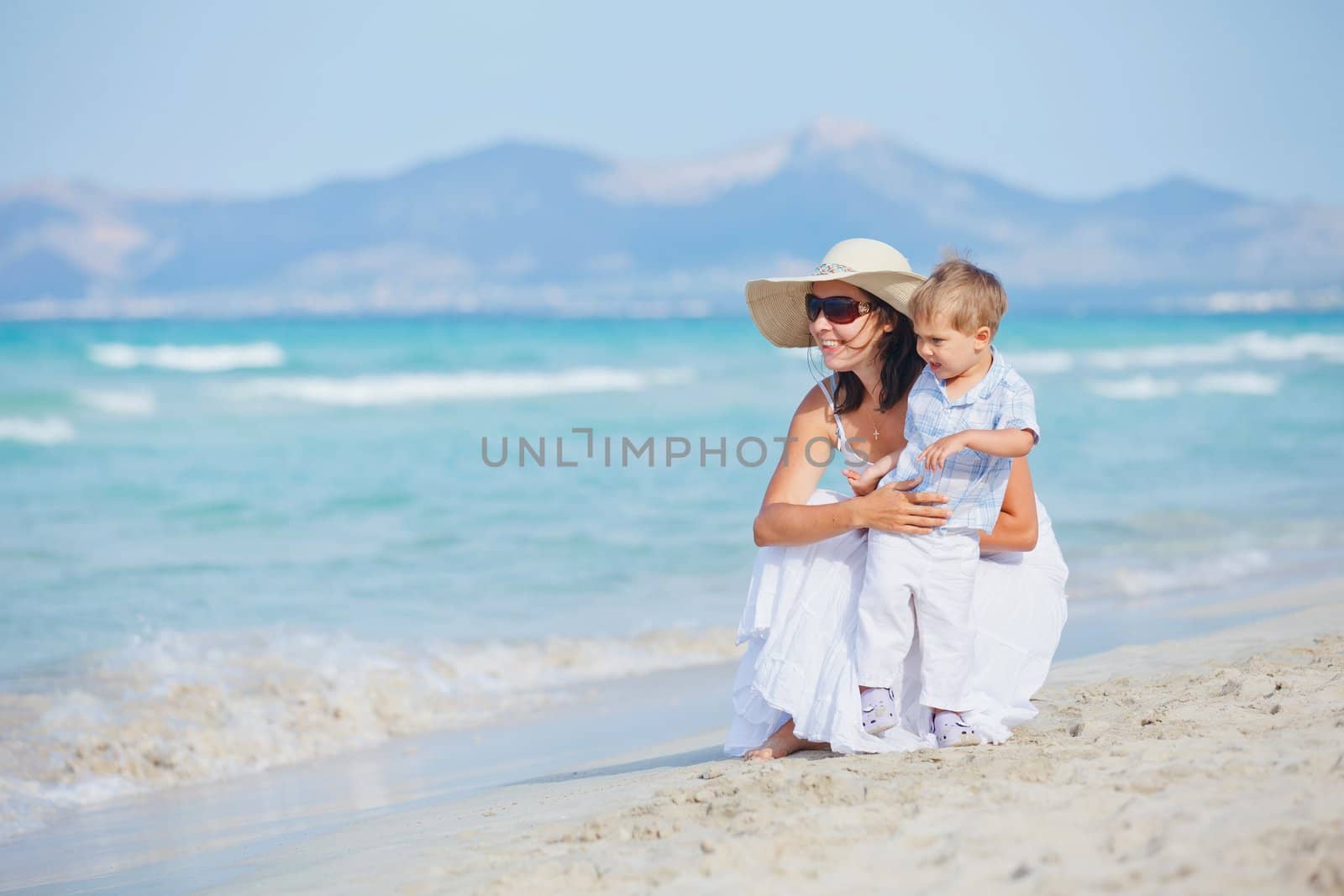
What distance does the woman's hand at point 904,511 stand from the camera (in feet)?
10.9

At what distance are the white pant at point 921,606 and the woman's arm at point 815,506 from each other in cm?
7

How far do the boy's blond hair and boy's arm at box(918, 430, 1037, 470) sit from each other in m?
0.28

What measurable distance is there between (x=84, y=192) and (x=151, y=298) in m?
26.4

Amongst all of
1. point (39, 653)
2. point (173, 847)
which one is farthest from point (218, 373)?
point (173, 847)

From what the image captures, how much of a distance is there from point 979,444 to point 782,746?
3.60 feet

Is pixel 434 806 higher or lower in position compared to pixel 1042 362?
lower

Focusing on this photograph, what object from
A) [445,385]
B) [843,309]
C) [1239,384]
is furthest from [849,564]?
[1239,384]

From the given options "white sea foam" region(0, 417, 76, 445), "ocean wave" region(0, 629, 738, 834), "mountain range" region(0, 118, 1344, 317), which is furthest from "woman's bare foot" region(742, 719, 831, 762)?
"mountain range" region(0, 118, 1344, 317)

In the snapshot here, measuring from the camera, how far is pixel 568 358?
104ft

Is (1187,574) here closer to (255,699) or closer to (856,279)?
(856,279)

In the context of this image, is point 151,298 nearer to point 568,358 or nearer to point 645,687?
point 568,358

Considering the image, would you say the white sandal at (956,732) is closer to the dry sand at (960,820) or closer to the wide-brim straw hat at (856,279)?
the dry sand at (960,820)

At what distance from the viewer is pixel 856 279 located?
11.8 feet

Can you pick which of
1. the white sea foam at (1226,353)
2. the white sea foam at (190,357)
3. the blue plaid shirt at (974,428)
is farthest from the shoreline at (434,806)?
the white sea foam at (1226,353)
